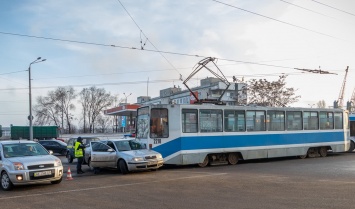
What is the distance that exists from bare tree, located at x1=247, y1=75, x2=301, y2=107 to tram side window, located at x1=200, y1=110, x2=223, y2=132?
25.9 m

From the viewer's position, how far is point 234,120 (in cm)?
2039

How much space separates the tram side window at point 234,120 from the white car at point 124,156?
187 inches

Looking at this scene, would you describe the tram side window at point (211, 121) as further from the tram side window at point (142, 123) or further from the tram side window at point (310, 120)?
the tram side window at point (310, 120)

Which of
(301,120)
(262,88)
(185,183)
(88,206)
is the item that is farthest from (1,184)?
(262,88)

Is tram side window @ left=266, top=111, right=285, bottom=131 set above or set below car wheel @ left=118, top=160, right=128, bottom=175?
above

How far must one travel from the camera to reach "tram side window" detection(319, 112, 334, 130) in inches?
953

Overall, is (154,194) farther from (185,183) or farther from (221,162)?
(221,162)

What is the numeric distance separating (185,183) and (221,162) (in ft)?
23.4

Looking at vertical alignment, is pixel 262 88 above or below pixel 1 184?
above

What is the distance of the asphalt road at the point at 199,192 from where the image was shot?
30.4ft

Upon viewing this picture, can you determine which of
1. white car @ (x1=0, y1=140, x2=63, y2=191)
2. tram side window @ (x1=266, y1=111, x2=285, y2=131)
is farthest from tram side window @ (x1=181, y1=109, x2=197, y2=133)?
white car @ (x1=0, y1=140, x2=63, y2=191)

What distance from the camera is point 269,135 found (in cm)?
2156

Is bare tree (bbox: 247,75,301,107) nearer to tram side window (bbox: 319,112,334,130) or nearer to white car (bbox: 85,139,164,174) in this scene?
tram side window (bbox: 319,112,334,130)

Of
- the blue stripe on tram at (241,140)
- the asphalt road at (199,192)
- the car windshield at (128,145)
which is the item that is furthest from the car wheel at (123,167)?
the blue stripe on tram at (241,140)
